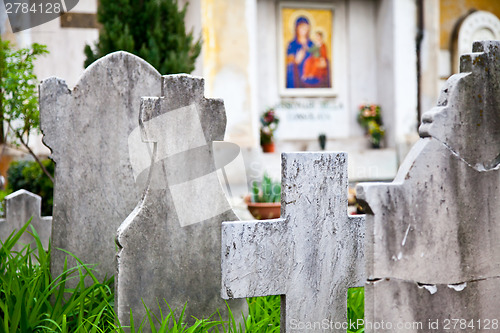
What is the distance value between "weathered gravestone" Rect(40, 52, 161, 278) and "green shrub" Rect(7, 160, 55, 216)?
9.66 ft

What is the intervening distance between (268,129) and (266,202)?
475 cm

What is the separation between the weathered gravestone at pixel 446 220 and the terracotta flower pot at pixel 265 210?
3.80 metres

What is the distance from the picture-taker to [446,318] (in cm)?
216

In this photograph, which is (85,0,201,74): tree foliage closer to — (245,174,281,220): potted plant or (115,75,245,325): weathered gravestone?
(245,174,281,220): potted plant

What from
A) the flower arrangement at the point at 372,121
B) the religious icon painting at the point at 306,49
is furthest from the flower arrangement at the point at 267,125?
the flower arrangement at the point at 372,121

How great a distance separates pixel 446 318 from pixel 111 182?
1.76 m

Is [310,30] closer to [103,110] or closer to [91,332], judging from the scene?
[103,110]

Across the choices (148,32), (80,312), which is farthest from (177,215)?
(148,32)

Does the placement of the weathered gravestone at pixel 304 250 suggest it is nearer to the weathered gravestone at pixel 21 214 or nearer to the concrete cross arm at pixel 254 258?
the concrete cross arm at pixel 254 258

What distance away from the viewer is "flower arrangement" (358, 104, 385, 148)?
11492 mm

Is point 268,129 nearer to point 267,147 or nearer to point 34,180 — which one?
point 267,147

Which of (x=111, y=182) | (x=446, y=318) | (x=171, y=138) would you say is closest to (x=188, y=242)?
(x=171, y=138)

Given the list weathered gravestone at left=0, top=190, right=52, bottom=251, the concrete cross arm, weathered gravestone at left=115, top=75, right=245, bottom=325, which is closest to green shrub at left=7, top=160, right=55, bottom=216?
weathered gravestone at left=0, top=190, right=52, bottom=251

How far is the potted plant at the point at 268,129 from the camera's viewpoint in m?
10.8
